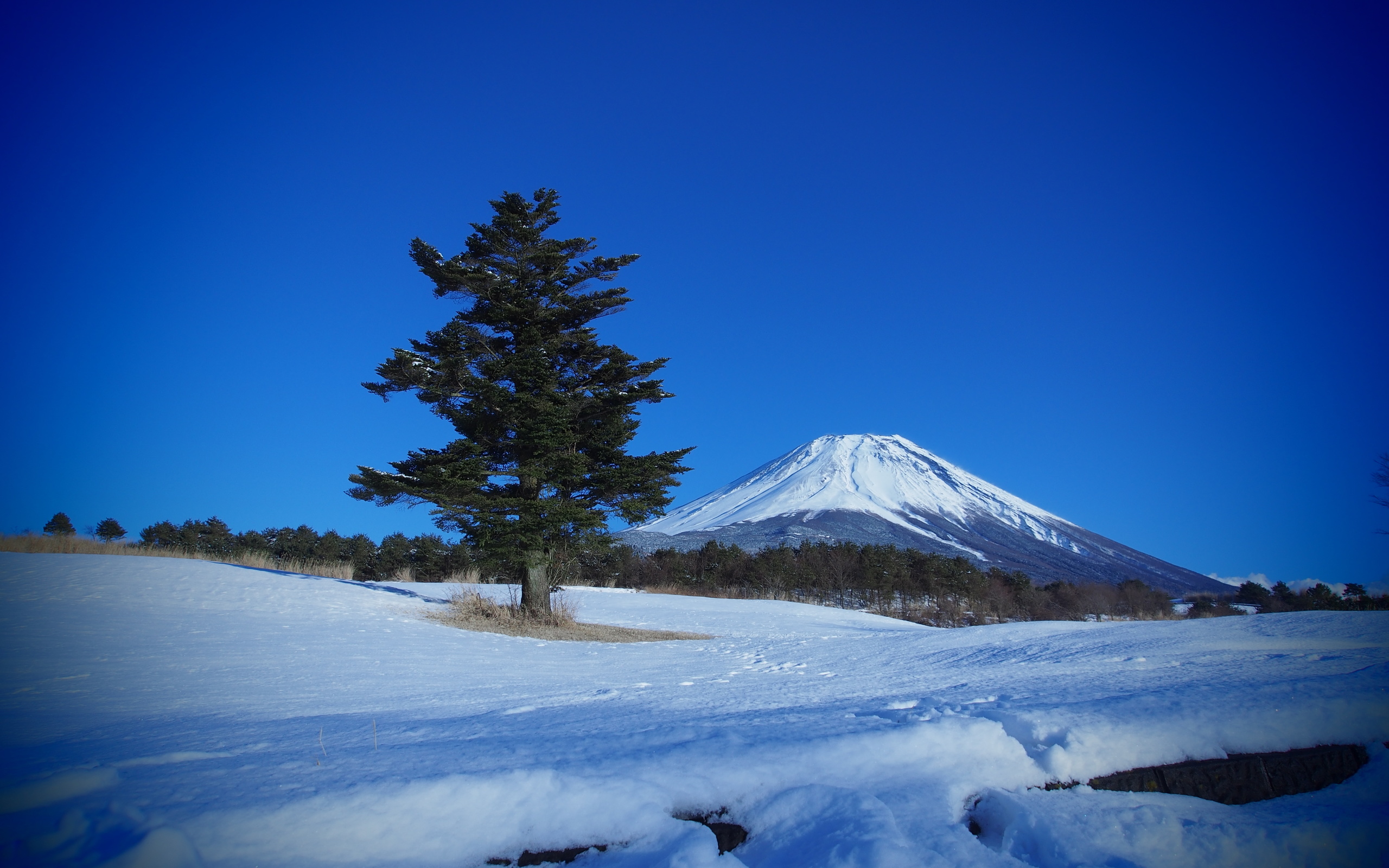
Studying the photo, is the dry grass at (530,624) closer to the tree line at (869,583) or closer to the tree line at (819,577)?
the tree line at (819,577)

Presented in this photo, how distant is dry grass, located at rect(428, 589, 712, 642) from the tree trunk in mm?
127

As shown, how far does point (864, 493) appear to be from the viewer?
10869cm

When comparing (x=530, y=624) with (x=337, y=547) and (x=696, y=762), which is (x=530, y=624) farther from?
(x=337, y=547)

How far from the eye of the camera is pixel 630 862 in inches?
56.1

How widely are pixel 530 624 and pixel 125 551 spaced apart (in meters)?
11.0

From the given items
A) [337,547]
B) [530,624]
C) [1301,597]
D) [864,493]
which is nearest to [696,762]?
[530,624]

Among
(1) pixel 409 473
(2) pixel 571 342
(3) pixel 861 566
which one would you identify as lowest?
(3) pixel 861 566

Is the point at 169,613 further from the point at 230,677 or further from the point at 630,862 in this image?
the point at 630,862

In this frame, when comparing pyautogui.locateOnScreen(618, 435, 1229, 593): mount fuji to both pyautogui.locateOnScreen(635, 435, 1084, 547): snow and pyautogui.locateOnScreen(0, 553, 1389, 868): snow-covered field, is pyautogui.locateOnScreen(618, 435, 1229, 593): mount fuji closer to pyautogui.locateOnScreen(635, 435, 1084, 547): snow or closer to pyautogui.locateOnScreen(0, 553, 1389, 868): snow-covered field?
pyautogui.locateOnScreen(635, 435, 1084, 547): snow

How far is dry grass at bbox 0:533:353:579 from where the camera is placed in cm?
1199

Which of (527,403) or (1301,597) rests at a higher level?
(527,403)

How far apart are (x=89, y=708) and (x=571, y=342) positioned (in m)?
8.89

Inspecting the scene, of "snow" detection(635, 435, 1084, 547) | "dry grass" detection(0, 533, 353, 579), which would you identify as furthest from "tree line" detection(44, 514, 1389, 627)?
"snow" detection(635, 435, 1084, 547)

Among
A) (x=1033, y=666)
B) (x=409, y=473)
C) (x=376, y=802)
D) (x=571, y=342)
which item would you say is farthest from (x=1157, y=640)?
(x=409, y=473)
